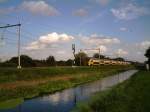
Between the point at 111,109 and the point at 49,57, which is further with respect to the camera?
the point at 49,57

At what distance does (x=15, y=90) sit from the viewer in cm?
3306

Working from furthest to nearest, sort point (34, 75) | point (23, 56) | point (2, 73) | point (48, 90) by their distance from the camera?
point (23, 56) < point (34, 75) < point (2, 73) < point (48, 90)

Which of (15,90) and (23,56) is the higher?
(23,56)

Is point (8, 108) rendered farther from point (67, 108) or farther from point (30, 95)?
point (30, 95)

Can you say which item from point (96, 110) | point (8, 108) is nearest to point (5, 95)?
point (8, 108)

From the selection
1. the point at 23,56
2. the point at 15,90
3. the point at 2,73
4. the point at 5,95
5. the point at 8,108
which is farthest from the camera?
the point at 23,56

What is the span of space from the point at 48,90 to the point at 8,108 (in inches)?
641

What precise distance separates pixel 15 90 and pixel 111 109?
1637 cm

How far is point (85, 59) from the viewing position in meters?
145

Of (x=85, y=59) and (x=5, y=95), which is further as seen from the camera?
(x=85, y=59)

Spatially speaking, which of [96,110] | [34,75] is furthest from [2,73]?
[96,110]

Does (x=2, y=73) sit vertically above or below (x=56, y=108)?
above

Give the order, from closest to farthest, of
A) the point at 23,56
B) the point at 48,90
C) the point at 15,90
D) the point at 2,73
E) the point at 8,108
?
the point at 8,108
the point at 15,90
the point at 48,90
the point at 2,73
the point at 23,56

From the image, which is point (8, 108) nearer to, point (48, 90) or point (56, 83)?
point (48, 90)
